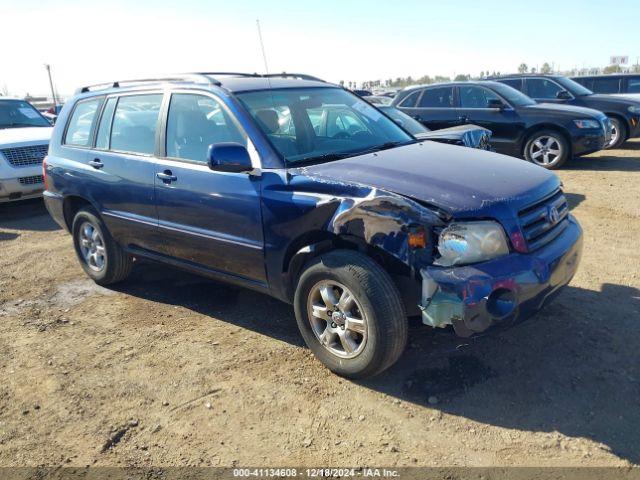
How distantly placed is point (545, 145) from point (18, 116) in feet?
31.9

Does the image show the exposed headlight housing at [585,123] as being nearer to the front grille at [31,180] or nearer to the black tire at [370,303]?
the black tire at [370,303]

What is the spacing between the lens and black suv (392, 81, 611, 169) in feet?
30.8

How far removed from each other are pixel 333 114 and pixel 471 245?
1.95 m

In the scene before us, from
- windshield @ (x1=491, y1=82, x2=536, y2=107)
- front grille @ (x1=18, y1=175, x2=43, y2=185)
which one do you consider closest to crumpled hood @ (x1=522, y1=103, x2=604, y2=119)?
windshield @ (x1=491, y1=82, x2=536, y2=107)

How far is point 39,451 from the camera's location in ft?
9.53

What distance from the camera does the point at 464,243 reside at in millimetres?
2898

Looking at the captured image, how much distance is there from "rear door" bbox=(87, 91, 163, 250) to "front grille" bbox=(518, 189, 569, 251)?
2789mm

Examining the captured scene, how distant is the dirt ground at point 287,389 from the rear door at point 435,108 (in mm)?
5948

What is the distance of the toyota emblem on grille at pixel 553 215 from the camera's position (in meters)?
3.32

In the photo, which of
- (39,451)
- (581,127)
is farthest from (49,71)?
(39,451)

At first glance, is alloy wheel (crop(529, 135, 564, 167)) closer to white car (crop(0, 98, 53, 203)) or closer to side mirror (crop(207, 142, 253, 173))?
side mirror (crop(207, 142, 253, 173))

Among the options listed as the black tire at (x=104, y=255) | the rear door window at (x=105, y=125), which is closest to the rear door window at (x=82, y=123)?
the rear door window at (x=105, y=125)

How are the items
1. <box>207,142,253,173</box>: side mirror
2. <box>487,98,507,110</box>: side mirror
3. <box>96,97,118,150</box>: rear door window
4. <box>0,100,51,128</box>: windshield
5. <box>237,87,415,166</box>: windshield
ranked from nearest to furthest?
<box>207,142,253,173</box>: side mirror < <box>237,87,415,166</box>: windshield < <box>96,97,118,150</box>: rear door window < <box>0,100,51,128</box>: windshield < <box>487,98,507,110</box>: side mirror

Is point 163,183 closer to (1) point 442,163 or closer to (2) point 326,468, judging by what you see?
(1) point 442,163
